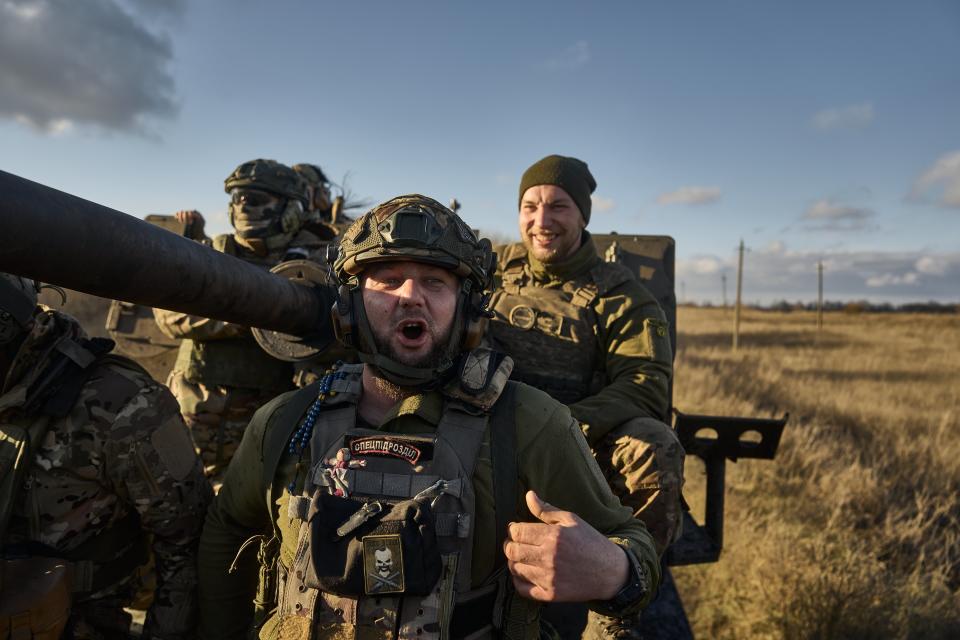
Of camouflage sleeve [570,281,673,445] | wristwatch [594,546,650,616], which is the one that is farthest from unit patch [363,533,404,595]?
camouflage sleeve [570,281,673,445]

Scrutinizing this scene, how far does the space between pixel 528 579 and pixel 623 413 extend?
179 centimetres

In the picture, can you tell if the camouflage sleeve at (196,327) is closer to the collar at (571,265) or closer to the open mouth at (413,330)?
the collar at (571,265)

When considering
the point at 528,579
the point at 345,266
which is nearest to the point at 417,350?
the point at 345,266

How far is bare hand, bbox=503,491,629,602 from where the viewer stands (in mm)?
1604

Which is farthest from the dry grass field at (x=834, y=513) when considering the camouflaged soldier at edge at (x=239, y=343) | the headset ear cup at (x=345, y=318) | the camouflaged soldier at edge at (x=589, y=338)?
the headset ear cup at (x=345, y=318)

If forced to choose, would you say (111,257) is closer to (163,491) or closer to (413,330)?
(413,330)

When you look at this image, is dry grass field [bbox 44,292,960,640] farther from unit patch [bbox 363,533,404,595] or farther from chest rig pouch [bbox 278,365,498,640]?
unit patch [bbox 363,533,404,595]

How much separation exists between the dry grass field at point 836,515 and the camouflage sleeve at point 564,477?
13.6 feet

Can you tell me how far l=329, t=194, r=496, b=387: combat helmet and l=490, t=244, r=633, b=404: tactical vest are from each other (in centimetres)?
155

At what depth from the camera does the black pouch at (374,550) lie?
1672 millimetres

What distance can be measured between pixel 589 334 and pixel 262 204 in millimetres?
2567

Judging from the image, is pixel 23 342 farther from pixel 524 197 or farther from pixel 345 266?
pixel 524 197

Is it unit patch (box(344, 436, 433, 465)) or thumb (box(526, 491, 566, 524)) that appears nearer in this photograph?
thumb (box(526, 491, 566, 524))

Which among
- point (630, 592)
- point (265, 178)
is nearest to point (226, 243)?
point (265, 178)
